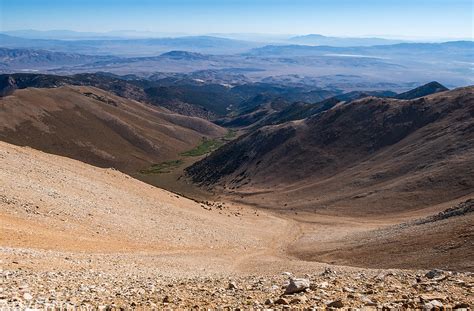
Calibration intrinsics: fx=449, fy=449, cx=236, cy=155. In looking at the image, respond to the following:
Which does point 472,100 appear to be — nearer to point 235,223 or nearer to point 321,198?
point 321,198

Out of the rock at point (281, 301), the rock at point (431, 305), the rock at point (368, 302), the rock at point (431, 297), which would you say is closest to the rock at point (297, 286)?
the rock at point (281, 301)

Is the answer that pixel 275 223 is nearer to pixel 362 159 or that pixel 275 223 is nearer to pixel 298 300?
pixel 362 159

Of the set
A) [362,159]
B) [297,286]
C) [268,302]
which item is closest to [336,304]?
[268,302]

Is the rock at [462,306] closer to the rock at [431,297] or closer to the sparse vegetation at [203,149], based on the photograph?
the rock at [431,297]

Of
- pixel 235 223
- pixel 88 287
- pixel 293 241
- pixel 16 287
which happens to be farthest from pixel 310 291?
pixel 235 223

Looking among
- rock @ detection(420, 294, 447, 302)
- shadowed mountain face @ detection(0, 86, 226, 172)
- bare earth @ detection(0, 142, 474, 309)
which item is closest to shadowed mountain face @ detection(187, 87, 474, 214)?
bare earth @ detection(0, 142, 474, 309)

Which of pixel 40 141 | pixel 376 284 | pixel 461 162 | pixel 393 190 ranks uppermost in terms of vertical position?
pixel 376 284

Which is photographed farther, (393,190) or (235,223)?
(393,190)
